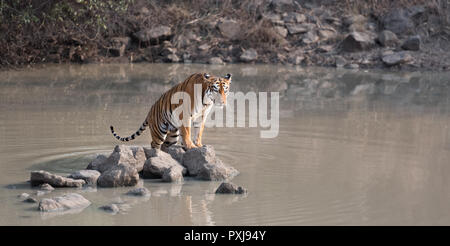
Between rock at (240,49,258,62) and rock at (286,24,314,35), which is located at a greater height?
rock at (286,24,314,35)

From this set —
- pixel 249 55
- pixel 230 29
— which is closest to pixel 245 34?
pixel 230 29

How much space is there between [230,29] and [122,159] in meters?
12.3

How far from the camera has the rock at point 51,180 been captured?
666 centimetres

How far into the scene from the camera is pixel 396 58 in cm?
1708

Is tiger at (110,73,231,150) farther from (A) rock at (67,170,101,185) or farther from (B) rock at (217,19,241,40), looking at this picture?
(B) rock at (217,19,241,40)

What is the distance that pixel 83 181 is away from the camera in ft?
22.4

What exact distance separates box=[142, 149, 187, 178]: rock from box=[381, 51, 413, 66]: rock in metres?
10.8

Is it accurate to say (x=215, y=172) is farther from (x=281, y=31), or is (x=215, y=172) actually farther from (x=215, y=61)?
(x=281, y=31)

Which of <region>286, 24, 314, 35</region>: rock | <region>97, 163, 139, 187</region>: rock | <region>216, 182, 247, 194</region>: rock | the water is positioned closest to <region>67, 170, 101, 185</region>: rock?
<region>97, 163, 139, 187</region>: rock

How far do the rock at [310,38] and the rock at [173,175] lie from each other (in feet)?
39.6

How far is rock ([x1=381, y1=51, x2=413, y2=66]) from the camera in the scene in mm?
17000

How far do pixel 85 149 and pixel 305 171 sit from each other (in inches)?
108

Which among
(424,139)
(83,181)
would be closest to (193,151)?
(83,181)

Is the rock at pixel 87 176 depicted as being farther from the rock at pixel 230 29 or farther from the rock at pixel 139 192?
the rock at pixel 230 29
